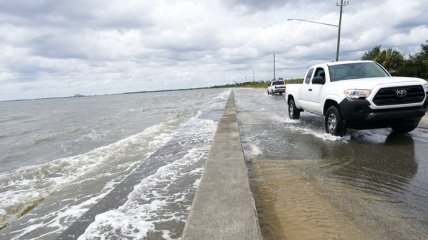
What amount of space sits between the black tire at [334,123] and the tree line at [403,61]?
1468 inches

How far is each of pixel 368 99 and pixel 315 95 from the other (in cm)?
257

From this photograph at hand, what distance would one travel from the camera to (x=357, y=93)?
8.83 meters

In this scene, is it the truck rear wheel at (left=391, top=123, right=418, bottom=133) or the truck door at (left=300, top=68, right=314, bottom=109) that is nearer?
the truck rear wheel at (left=391, top=123, right=418, bottom=133)

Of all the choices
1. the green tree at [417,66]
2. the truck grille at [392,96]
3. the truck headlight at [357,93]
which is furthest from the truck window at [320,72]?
the green tree at [417,66]

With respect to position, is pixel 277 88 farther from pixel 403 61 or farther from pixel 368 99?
pixel 368 99

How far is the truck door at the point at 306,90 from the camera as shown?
11.9 metres

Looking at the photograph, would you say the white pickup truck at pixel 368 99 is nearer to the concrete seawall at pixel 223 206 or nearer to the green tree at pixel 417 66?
the concrete seawall at pixel 223 206

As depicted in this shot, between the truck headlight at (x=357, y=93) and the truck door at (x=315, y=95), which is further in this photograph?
the truck door at (x=315, y=95)

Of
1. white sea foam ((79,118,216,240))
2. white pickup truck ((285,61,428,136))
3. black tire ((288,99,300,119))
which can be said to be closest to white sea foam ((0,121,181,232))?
white sea foam ((79,118,216,240))

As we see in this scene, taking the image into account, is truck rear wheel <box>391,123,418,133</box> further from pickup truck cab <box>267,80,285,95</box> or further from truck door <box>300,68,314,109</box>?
pickup truck cab <box>267,80,285,95</box>

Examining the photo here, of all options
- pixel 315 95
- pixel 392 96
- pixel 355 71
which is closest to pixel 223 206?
pixel 392 96

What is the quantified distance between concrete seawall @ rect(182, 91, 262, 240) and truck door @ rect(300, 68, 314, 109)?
557cm

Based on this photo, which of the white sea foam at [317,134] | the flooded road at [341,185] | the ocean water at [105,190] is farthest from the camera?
the white sea foam at [317,134]

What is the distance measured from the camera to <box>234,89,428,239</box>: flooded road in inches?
160
